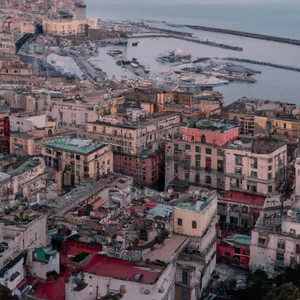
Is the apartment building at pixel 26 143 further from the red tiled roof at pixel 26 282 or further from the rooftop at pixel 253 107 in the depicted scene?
the red tiled roof at pixel 26 282

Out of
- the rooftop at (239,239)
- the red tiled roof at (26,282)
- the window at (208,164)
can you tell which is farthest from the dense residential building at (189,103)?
the red tiled roof at (26,282)

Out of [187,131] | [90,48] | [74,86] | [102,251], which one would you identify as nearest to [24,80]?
[74,86]

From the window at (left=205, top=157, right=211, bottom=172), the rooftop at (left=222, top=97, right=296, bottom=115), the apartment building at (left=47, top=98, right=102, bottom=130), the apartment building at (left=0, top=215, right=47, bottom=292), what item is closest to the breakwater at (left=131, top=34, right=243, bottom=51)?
the rooftop at (left=222, top=97, right=296, bottom=115)

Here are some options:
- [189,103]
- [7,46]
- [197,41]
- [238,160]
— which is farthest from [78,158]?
[197,41]

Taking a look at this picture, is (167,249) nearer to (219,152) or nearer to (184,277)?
(184,277)

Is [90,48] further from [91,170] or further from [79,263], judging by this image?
[79,263]

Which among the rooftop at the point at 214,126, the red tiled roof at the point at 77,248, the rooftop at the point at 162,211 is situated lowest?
the red tiled roof at the point at 77,248
